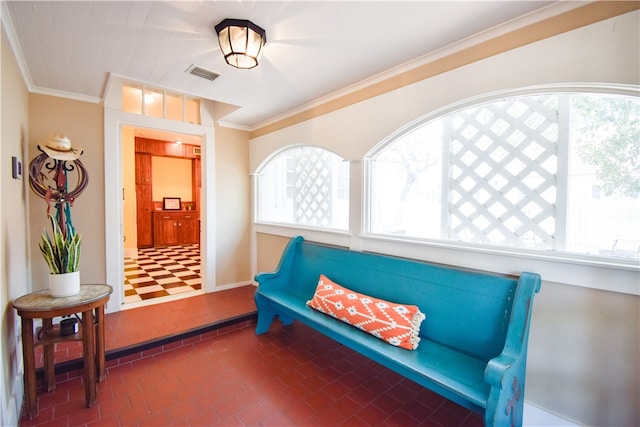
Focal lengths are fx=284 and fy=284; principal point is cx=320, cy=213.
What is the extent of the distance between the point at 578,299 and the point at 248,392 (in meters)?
2.14

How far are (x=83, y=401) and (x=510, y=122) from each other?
11.0 ft

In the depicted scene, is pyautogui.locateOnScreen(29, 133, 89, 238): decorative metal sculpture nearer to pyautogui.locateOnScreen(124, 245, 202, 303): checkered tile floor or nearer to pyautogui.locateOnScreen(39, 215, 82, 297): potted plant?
pyautogui.locateOnScreen(39, 215, 82, 297): potted plant

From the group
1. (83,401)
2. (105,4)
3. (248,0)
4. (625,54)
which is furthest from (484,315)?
(105,4)

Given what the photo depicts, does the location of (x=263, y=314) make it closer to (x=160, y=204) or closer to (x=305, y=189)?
(x=305, y=189)

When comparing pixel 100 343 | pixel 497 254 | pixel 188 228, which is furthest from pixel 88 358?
pixel 188 228

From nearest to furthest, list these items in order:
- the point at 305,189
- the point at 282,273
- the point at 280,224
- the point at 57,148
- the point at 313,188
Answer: the point at 57,148 < the point at 282,273 < the point at 313,188 < the point at 305,189 < the point at 280,224

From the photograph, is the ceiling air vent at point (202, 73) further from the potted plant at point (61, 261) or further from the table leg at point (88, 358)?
the table leg at point (88, 358)

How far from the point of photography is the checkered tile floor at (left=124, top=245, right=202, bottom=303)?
3.80 m

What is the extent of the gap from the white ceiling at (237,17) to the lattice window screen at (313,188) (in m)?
0.81

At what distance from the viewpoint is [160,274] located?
15.3 ft

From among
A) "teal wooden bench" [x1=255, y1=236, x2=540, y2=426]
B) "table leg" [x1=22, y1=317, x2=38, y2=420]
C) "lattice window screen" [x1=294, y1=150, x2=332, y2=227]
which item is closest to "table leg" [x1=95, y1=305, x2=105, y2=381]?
"table leg" [x1=22, y1=317, x2=38, y2=420]

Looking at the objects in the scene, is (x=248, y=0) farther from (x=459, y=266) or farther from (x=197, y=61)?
(x=459, y=266)

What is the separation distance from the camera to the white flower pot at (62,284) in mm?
1861

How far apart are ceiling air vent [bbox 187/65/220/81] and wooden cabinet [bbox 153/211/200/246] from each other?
17.8ft
